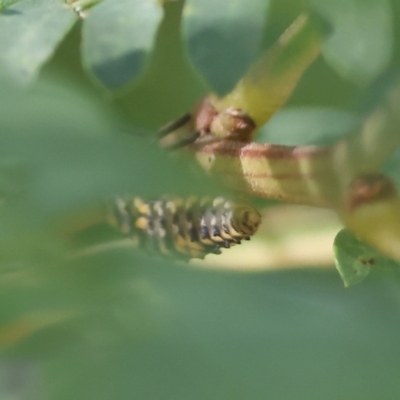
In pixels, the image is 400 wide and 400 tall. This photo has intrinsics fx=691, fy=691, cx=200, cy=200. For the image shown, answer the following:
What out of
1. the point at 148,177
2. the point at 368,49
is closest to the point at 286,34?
the point at 368,49

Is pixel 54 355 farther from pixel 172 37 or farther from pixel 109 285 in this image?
pixel 172 37

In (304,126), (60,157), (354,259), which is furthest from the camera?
(304,126)

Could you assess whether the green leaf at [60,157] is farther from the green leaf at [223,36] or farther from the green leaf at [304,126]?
the green leaf at [304,126]

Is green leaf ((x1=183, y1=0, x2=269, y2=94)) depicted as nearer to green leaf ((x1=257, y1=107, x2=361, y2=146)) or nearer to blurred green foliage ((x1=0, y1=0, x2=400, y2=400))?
blurred green foliage ((x1=0, y1=0, x2=400, y2=400))

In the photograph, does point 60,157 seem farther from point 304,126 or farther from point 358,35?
point 304,126

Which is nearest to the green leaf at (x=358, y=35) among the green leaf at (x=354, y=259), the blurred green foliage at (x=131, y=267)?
Result: the blurred green foliage at (x=131, y=267)

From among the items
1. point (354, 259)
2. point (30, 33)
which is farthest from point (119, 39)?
point (354, 259)
